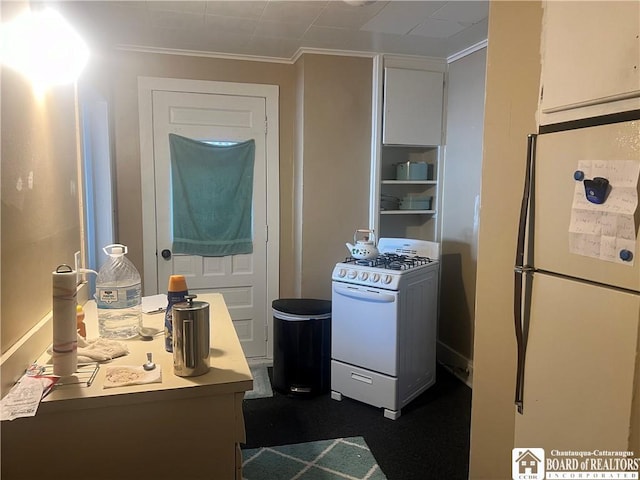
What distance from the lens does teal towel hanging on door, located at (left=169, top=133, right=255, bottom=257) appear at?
11.5 ft

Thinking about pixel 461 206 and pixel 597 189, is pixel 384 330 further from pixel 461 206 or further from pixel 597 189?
pixel 597 189

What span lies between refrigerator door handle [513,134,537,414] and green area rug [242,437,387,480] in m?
1.03

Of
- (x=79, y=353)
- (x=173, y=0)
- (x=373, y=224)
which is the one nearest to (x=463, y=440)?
(x=373, y=224)

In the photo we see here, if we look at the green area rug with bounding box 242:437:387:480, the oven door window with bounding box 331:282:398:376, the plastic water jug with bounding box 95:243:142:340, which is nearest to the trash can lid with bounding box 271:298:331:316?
the oven door window with bounding box 331:282:398:376

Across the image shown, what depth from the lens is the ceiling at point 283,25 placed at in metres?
2.51

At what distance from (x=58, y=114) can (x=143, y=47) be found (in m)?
1.80

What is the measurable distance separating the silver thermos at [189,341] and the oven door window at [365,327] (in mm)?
1713

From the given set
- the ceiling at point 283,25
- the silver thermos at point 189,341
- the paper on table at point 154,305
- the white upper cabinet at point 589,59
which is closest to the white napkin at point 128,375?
the silver thermos at point 189,341

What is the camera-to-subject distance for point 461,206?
11.6 ft

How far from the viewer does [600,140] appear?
1.30 metres

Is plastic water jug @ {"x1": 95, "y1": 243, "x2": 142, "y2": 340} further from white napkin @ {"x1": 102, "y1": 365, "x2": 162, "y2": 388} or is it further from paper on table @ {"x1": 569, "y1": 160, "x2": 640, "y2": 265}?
paper on table @ {"x1": 569, "y1": 160, "x2": 640, "y2": 265}

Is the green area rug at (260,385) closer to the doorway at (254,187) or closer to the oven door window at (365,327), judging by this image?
the doorway at (254,187)

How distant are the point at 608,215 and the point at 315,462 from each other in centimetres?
186

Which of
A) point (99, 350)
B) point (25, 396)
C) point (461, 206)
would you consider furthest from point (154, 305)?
point (461, 206)
